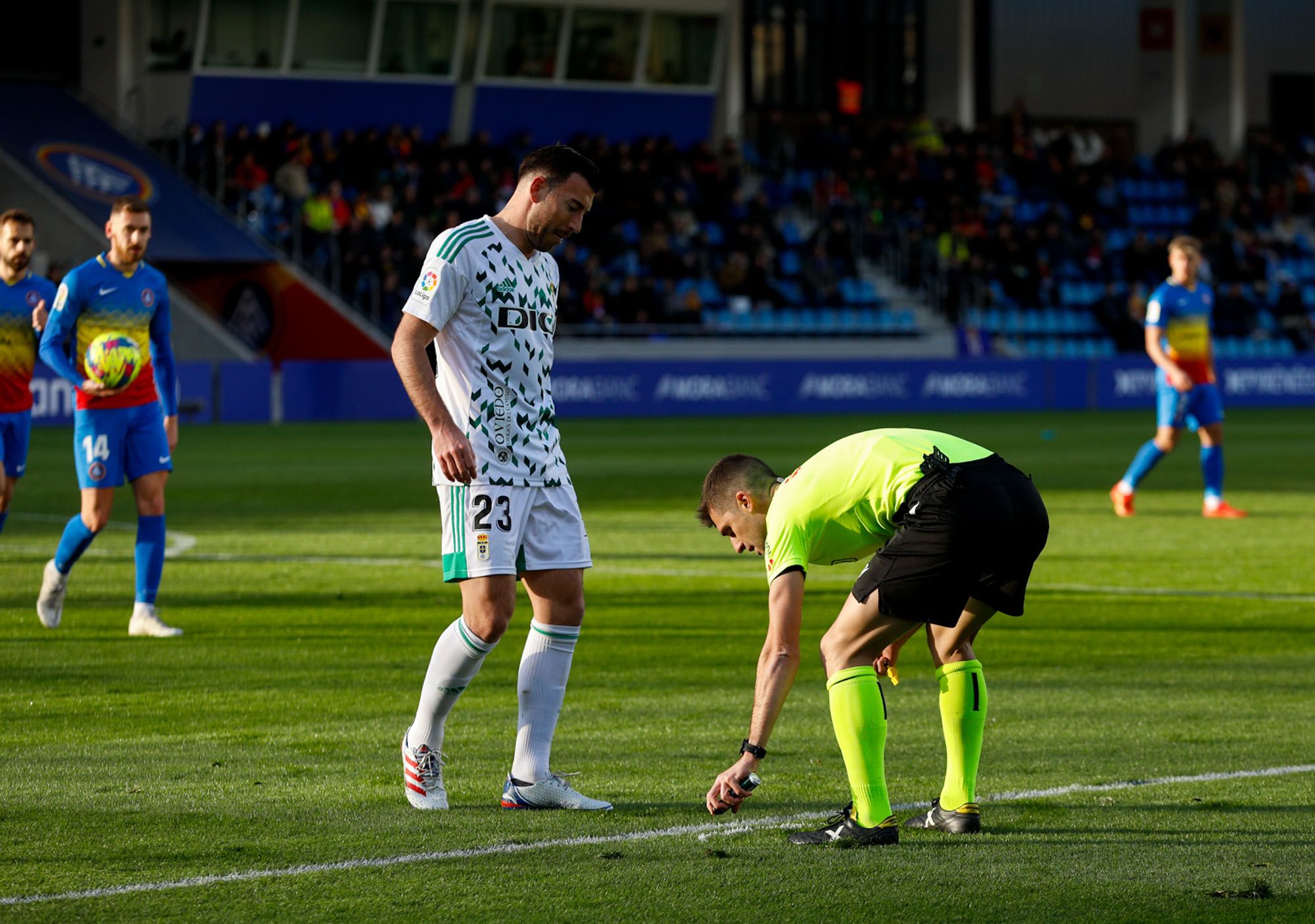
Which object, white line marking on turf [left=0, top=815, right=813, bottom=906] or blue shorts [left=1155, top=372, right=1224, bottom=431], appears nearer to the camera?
white line marking on turf [left=0, top=815, right=813, bottom=906]

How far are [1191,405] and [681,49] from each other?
3408 centimetres

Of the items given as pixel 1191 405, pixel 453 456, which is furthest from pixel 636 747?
pixel 1191 405

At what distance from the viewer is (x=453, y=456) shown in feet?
19.0

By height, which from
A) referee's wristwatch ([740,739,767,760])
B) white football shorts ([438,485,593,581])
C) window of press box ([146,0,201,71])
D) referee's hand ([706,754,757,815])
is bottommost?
referee's hand ([706,754,757,815])

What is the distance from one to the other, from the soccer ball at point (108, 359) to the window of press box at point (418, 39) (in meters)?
36.7

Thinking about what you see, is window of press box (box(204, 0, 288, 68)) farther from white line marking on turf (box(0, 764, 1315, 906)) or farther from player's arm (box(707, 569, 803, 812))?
player's arm (box(707, 569, 803, 812))

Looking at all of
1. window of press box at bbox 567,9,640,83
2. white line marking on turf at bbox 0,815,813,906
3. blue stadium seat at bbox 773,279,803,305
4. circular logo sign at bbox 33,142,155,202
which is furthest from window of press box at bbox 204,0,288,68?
white line marking on turf at bbox 0,815,813,906

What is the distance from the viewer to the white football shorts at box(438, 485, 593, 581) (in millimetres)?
6000

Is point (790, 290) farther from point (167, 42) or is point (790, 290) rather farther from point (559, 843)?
point (559, 843)

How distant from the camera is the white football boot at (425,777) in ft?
20.0

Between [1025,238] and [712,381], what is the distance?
1157cm

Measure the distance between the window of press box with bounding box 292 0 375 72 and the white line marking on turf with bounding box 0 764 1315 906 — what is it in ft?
133

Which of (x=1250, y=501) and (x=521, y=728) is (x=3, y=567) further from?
(x=1250, y=501)

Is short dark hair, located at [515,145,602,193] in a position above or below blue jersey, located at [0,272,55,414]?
above
